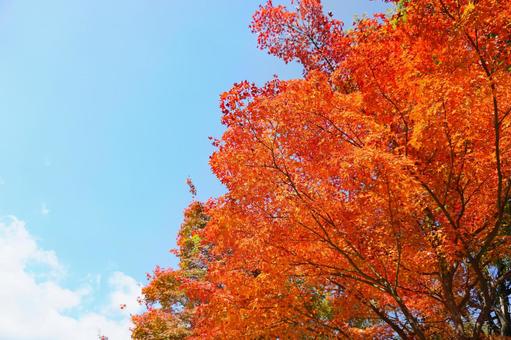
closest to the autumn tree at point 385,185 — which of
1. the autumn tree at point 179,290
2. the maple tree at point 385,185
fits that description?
the maple tree at point 385,185

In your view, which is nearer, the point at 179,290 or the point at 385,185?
the point at 385,185

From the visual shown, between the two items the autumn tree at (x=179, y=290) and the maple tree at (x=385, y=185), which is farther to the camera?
the autumn tree at (x=179, y=290)

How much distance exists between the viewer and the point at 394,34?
28.5ft

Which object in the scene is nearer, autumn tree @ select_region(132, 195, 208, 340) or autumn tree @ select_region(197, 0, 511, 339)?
autumn tree @ select_region(197, 0, 511, 339)

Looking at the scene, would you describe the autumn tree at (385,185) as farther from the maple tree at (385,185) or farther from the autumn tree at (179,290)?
the autumn tree at (179,290)

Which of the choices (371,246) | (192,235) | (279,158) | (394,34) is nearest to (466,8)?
(394,34)

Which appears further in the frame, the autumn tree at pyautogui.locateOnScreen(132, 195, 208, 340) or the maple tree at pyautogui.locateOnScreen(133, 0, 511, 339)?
the autumn tree at pyautogui.locateOnScreen(132, 195, 208, 340)

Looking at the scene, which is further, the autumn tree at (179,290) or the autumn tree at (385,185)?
the autumn tree at (179,290)

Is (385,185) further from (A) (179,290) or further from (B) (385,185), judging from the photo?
(A) (179,290)

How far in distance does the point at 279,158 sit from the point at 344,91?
182 inches

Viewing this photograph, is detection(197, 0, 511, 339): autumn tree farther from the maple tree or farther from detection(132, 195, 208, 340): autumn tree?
detection(132, 195, 208, 340): autumn tree

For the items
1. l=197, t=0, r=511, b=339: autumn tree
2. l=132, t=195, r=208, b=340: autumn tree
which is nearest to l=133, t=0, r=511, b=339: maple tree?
l=197, t=0, r=511, b=339: autumn tree

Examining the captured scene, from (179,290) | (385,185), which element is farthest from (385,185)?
(179,290)

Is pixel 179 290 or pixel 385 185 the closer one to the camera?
pixel 385 185
